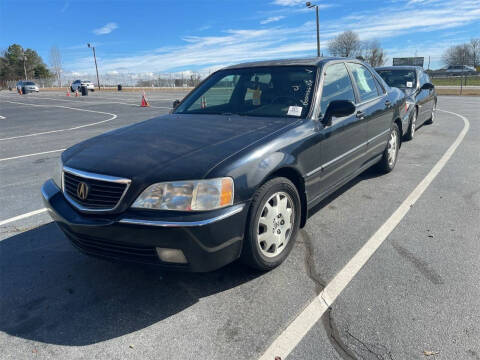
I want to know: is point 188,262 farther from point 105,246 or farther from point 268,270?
point 268,270

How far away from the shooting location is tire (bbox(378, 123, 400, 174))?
534 cm

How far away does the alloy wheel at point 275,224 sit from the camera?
2.76m

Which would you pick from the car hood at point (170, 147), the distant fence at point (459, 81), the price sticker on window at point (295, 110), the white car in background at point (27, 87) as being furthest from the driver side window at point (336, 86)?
the white car in background at point (27, 87)

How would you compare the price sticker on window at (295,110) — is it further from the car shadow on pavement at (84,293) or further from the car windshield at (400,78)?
the car windshield at (400,78)

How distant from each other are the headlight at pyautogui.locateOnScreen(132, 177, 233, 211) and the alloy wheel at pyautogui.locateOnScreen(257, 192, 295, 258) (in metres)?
0.51

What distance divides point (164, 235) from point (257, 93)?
2019 mm

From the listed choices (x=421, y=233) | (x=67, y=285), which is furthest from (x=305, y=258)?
(x=67, y=285)

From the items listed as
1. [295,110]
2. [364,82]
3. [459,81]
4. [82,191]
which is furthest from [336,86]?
[459,81]

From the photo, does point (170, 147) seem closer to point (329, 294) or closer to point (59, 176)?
point (59, 176)

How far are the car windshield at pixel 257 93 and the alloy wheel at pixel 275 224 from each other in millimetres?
883

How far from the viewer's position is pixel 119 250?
7.97 ft

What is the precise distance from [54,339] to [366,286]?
6.96 feet

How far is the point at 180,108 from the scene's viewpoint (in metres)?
4.16

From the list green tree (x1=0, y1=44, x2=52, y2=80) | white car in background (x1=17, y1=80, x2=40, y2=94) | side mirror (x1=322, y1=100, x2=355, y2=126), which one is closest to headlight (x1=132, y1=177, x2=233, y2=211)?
side mirror (x1=322, y1=100, x2=355, y2=126)
